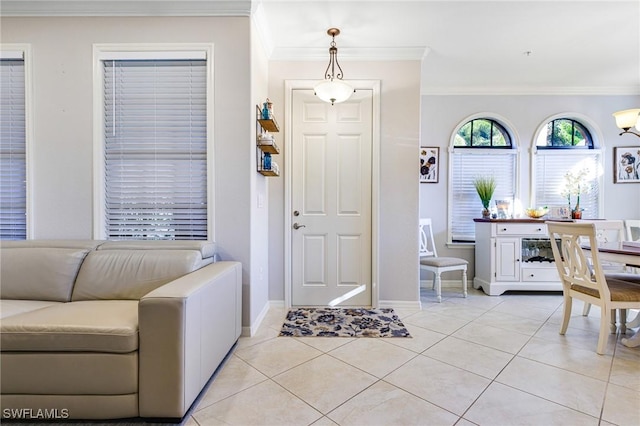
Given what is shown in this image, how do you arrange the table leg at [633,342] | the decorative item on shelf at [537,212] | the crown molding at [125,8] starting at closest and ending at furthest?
the table leg at [633,342]
the crown molding at [125,8]
the decorative item on shelf at [537,212]

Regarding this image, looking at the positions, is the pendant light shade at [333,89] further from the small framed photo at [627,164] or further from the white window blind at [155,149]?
the small framed photo at [627,164]

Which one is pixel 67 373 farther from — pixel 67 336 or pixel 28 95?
pixel 28 95

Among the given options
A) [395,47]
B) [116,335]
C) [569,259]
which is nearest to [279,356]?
[116,335]

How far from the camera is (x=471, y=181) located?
4.19m

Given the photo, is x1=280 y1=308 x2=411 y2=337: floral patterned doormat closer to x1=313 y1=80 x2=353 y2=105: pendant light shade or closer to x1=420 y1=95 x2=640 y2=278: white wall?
x1=420 y1=95 x2=640 y2=278: white wall

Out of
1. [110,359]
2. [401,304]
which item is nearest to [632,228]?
[401,304]

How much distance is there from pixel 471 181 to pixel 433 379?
3.09m

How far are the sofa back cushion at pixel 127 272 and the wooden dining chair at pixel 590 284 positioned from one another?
2807 millimetres

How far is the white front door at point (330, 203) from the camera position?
10.6 ft

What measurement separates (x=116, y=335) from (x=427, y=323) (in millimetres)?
2440

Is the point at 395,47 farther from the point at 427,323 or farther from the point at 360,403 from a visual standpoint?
the point at 360,403

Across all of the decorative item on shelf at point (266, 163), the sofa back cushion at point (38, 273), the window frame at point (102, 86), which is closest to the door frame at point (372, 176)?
the decorative item on shelf at point (266, 163)

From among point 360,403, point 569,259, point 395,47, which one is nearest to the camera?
point 360,403

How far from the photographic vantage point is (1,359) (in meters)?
1.40
